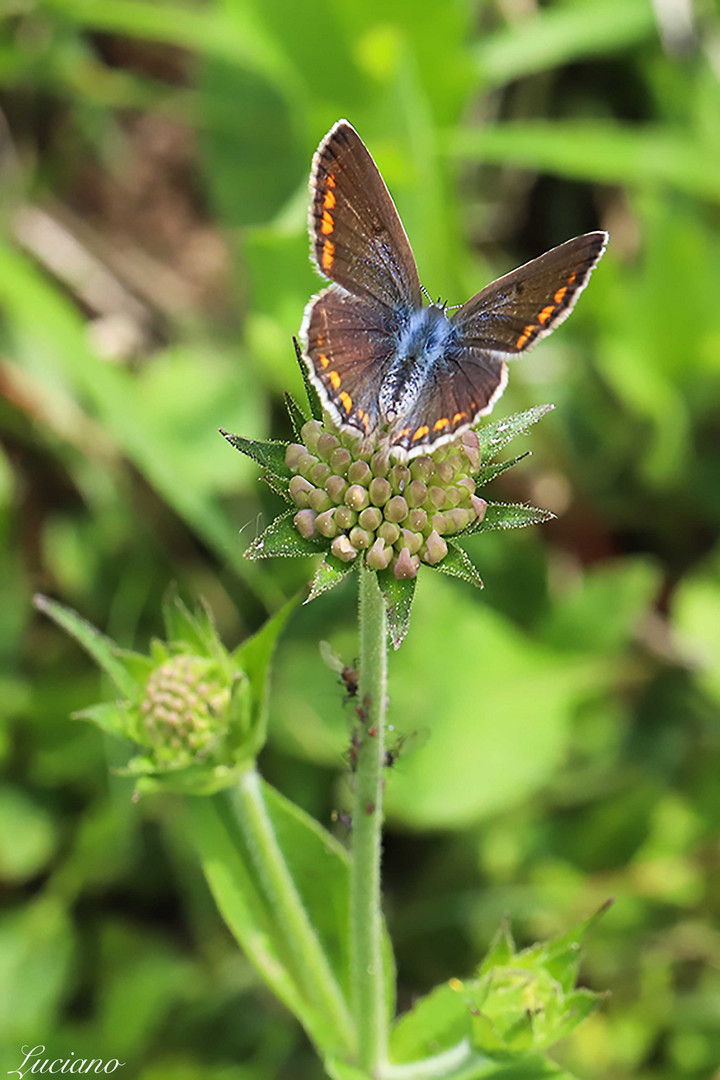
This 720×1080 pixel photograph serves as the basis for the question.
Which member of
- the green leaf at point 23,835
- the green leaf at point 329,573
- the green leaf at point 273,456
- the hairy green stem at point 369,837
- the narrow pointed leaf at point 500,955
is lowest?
the green leaf at point 23,835

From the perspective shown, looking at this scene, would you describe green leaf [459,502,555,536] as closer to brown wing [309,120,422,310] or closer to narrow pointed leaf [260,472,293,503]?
narrow pointed leaf [260,472,293,503]

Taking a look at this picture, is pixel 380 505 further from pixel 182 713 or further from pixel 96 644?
pixel 96 644

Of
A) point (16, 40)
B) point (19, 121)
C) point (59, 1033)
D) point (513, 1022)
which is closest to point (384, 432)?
point (513, 1022)

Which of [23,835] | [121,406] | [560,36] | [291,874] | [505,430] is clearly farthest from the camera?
[560,36]

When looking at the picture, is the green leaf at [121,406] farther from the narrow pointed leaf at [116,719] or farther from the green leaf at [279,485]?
the green leaf at [279,485]

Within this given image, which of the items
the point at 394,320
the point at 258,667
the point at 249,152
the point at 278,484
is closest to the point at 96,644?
the point at 258,667

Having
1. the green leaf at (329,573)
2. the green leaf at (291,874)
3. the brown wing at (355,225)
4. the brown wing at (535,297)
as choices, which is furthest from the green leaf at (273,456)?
the green leaf at (291,874)

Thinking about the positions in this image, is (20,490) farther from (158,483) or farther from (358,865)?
(358,865)
